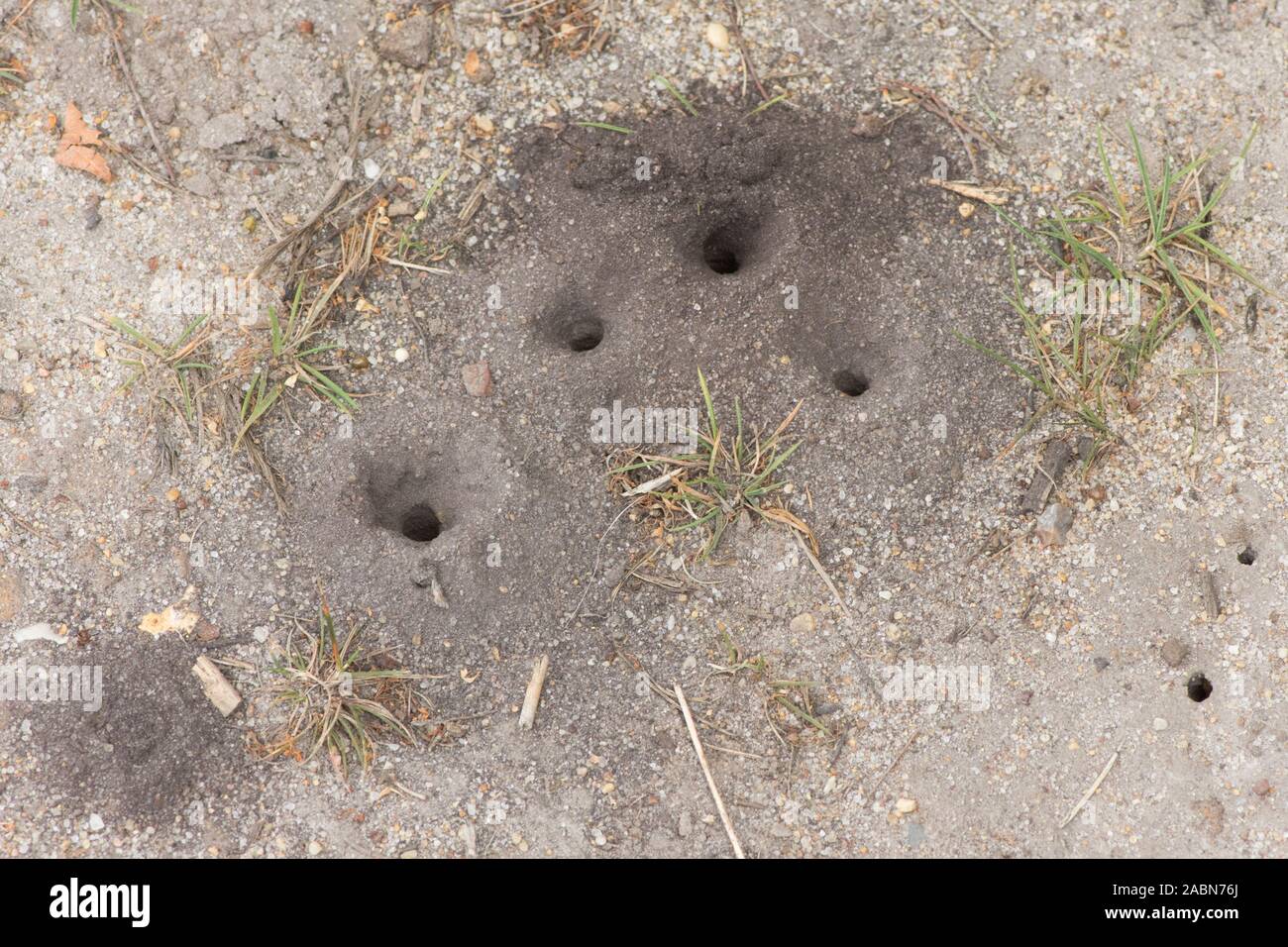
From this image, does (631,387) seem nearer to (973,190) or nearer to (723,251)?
(723,251)

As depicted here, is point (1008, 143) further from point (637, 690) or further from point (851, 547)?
point (637, 690)

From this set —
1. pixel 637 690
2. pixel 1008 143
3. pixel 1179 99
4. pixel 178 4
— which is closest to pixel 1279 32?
pixel 1179 99

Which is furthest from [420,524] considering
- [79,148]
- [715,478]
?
[79,148]

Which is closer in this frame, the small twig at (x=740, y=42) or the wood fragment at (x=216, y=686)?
the wood fragment at (x=216, y=686)

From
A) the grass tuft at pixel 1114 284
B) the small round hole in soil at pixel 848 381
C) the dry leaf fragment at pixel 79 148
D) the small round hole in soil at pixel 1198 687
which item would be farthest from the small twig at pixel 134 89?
the small round hole in soil at pixel 1198 687

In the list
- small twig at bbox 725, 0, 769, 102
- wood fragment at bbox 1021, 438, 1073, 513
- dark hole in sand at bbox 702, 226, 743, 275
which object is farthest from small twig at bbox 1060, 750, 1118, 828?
small twig at bbox 725, 0, 769, 102

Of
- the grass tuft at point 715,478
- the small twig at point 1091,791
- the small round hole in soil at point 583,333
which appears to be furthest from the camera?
Answer: the small round hole in soil at point 583,333

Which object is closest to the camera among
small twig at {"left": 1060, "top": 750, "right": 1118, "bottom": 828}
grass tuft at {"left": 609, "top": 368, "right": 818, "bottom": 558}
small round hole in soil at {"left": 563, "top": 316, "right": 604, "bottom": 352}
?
small twig at {"left": 1060, "top": 750, "right": 1118, "bottom": 828}
